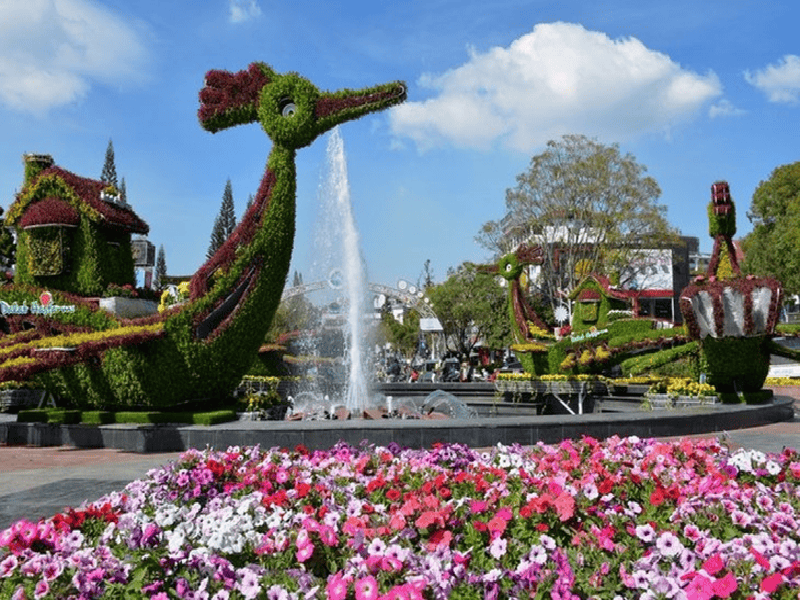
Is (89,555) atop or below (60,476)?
atop

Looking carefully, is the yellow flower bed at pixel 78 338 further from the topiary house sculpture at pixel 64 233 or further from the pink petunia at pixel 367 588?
A: the pink petunia at pixel 367 588

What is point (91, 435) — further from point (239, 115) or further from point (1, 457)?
point (239, 115)

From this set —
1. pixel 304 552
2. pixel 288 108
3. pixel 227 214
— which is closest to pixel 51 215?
pixel 288 108

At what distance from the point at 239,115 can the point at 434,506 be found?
9.86 m

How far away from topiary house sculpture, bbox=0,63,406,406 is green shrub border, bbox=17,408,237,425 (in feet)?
0.77

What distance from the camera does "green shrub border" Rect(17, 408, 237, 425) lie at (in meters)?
11.2

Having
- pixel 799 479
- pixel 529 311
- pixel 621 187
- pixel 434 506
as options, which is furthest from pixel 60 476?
pixel 621 187

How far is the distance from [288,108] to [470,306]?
3250 cm

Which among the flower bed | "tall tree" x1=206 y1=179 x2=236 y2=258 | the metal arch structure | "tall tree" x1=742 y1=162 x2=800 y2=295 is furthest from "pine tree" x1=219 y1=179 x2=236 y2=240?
the flower bed

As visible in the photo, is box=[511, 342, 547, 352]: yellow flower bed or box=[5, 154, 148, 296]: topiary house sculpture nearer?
box=[5, 154, 148, 296]: topiary house sculpture

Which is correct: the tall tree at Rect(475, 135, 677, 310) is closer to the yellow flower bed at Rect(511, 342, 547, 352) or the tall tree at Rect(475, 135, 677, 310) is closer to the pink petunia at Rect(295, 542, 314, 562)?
the yellow flower bed at Rect(511, 342, 547, 352)

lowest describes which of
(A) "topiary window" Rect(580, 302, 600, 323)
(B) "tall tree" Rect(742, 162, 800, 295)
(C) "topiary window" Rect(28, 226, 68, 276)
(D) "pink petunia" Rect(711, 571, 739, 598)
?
(D) "pink petunia" Rect(711, 571, 739, 598)

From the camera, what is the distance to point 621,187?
114 feet

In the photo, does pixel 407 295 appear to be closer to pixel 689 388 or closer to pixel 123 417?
pixel 689 388
